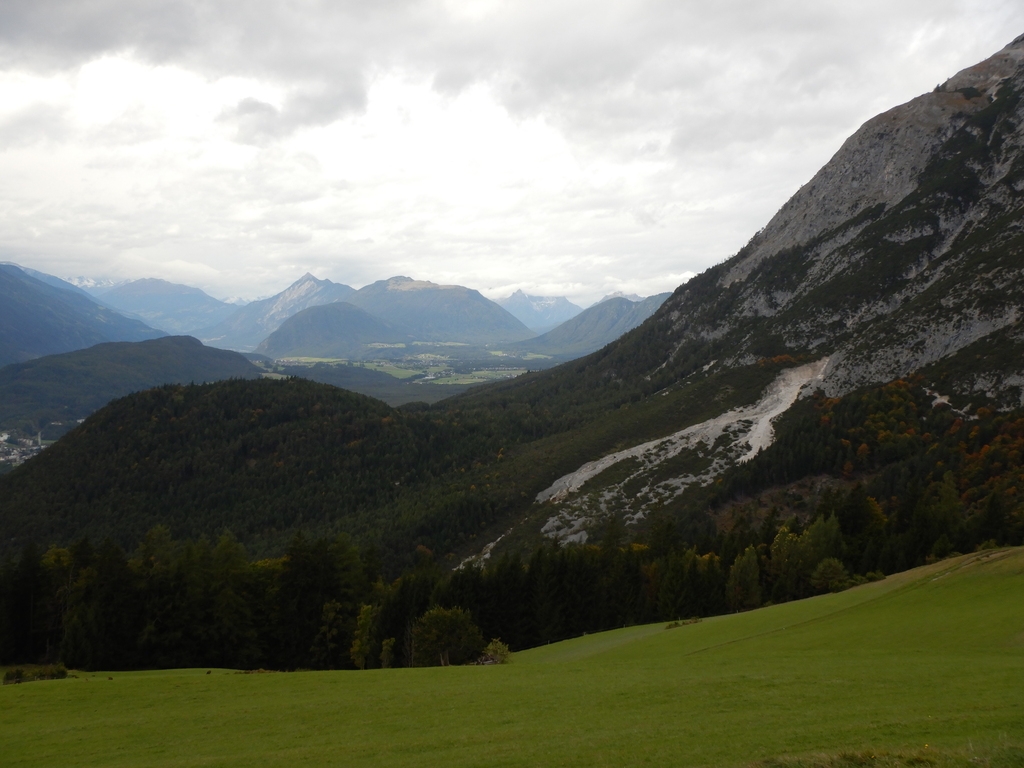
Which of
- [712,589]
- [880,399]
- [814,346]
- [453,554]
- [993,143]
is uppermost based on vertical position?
[993,143]

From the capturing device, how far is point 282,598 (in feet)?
205

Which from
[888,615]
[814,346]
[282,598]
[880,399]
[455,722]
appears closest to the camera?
[455,722]

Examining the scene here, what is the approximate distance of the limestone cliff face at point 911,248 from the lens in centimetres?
12688

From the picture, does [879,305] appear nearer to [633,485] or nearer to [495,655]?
[633,485]

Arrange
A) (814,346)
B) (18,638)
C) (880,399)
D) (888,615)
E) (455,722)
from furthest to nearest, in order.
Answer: (814,346) < (880,399) < (18,638) < (888,615) < (455,722)

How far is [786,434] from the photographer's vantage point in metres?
122

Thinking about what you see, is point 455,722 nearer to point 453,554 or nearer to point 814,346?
point 453,554

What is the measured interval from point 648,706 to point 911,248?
17504 centimetres

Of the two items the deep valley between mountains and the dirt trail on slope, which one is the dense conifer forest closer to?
the deep valley between mountains

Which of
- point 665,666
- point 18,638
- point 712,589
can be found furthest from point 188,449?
point 665,666

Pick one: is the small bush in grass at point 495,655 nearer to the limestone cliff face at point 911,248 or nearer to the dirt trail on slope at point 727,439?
the dirt trail on slope at point 727,439

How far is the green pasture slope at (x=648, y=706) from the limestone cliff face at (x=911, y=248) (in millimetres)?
102190

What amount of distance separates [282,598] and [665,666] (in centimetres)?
4424

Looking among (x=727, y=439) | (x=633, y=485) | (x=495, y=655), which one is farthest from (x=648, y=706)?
(x=727, y=439)
